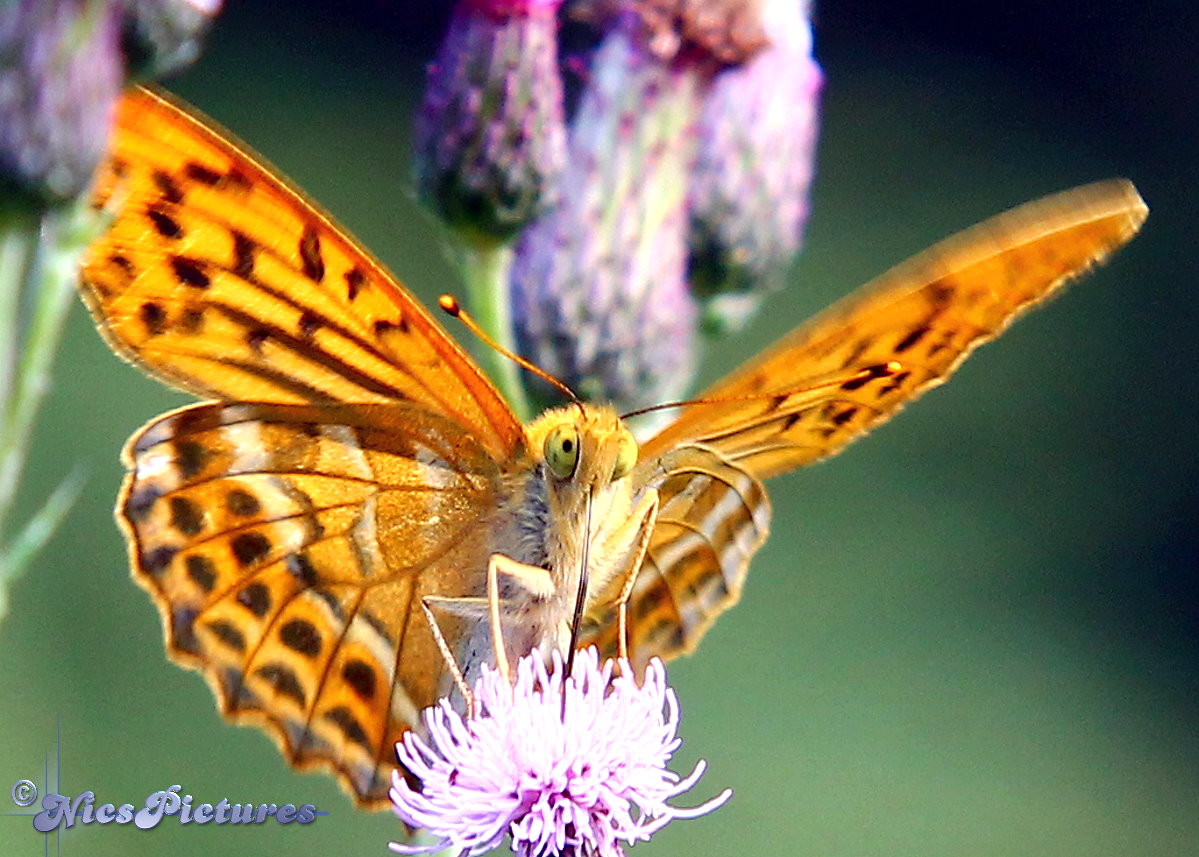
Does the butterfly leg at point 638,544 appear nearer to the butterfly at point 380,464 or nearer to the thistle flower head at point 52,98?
the butterfly at point 380,464

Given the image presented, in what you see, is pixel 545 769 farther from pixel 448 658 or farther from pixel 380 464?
pixel 380 464

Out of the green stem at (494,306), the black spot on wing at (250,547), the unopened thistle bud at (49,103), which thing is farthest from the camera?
the green stem at (494,306)

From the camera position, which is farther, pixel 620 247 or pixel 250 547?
pixel 620 247

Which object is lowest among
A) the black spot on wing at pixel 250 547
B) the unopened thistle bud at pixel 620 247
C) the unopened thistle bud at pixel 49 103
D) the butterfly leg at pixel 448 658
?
the butterfly leg at pixel 448 658

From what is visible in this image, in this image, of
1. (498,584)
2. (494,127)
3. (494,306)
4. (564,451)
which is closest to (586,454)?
(564,451)

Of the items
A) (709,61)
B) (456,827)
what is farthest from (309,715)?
(709,61)

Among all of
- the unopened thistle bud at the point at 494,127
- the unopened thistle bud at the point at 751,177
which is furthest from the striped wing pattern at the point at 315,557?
the unopened thistle bud at the point at 751,177
